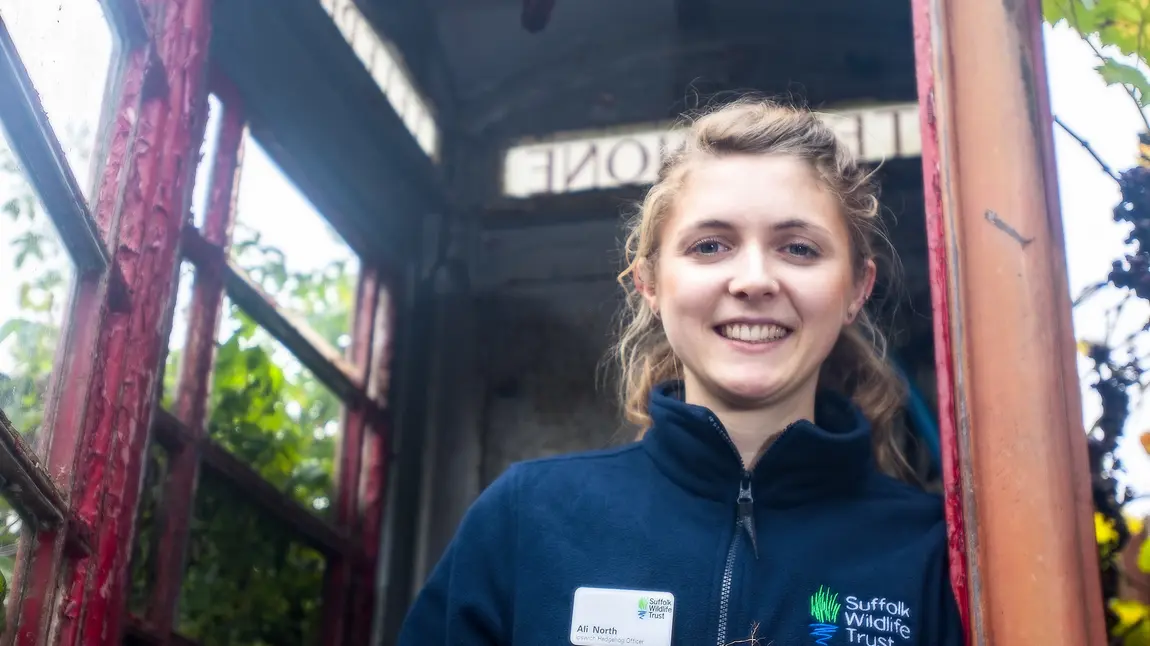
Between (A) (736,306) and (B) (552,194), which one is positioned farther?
(B) (552,194)

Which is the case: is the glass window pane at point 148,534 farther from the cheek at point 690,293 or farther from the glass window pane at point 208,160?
the cheek at point 690,293

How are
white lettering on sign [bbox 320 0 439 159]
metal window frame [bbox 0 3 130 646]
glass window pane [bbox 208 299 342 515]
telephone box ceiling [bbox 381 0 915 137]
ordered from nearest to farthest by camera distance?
1. metal window frame [bbox 0 3 130 646]
2. glass window pane [bbox 208 299 342 515]
3. white lettering on sign [bbox 320 0 439 159]
4. telephone box ceiling [bbox 381 0 915 137]

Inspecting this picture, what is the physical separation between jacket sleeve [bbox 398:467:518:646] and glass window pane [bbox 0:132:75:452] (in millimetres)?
541

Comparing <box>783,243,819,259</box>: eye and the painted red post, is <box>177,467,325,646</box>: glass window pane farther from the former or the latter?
<box>783,243,819,259</box>: eye

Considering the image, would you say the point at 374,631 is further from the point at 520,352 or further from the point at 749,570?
the point at 749,570

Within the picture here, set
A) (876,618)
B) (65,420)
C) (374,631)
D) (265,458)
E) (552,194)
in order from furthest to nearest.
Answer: (552,194), (374,631), (265,458), (65,420), (876,618)

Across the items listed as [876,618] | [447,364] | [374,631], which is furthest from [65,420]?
[447,364]

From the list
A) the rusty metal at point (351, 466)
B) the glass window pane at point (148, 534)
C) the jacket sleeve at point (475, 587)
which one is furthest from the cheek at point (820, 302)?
the rusty metal at point (351, 466)

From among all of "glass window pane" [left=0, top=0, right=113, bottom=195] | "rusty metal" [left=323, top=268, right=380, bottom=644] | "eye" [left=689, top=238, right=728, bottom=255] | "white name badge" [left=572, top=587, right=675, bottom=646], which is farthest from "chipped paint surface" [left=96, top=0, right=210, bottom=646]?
"rusty metal" [left=323, top=268, right=380, bottom=644]

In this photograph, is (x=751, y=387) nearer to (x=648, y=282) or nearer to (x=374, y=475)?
(x=648, y=282)

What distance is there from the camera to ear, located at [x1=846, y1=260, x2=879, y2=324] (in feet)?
5.55

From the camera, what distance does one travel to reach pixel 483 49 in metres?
3.29

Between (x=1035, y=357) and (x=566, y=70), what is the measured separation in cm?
233

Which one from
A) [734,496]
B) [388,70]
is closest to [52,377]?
[734,496]
